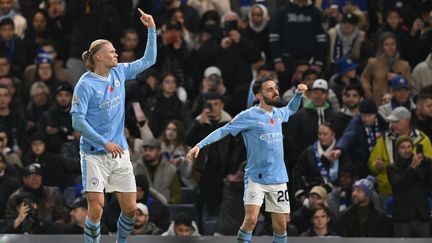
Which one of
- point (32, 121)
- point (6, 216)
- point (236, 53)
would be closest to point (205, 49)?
point (236, 53)

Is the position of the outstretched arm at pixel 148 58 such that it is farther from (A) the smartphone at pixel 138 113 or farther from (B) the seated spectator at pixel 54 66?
(B) the seated spectator at pixel 54 66

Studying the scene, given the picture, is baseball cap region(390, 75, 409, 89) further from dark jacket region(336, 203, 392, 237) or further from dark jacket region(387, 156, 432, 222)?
dark jacket region(336, 203, 392, 237)

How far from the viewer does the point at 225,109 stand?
20.6 m

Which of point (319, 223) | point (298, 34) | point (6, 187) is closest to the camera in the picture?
point (319, 223)

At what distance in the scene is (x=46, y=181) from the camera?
19469 millimetres

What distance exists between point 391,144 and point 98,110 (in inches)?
225

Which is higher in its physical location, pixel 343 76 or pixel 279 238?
pixel 343 76

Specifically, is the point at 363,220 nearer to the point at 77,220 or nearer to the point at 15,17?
the point at 77,220

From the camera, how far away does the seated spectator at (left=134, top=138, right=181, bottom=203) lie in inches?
760

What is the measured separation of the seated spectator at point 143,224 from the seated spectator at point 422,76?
497 cm

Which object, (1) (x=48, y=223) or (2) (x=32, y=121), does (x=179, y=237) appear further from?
(2) (x=32, y=121)

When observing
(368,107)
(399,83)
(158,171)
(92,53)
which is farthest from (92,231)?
(399,83)

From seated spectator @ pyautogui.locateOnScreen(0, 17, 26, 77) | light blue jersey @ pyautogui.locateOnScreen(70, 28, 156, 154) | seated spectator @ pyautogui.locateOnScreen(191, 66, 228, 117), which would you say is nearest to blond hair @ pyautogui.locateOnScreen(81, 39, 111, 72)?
light blue jersey @ pyautogui.locateOnScreen(70, 28, 156, 154)

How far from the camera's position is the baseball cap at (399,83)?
19.5 meters
